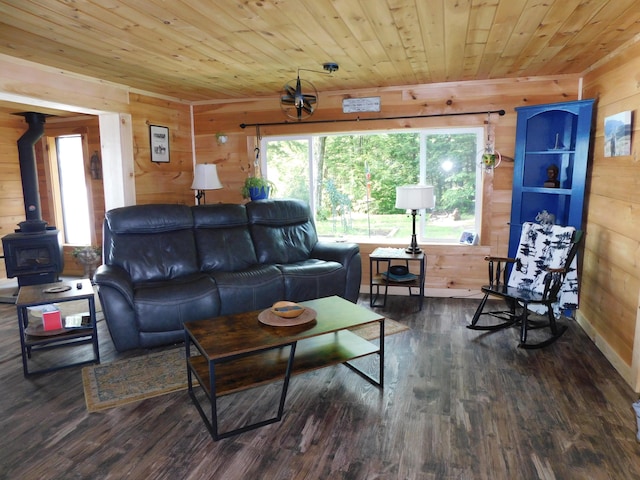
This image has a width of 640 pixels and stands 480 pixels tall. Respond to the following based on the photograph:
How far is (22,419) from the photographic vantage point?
2.42 m

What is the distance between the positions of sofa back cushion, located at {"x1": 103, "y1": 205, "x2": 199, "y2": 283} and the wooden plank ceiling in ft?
4.16

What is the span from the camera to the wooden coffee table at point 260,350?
223 centimetres

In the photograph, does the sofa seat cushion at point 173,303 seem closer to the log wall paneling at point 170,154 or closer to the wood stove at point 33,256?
the log wall paneling at point 170,154

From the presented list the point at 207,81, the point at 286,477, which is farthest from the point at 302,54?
the point at 286,477

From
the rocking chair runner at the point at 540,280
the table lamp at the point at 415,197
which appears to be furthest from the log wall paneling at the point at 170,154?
the rocking chair runner at the point at 540,280

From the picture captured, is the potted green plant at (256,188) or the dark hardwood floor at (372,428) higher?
the potted green plant at (256,188)

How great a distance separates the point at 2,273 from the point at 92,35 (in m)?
4.23

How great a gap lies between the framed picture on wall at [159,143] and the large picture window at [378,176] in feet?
3.67

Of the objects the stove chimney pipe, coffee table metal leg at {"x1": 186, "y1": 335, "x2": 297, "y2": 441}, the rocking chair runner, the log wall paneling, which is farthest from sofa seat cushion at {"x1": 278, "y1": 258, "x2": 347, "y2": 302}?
the stove chimney pipe

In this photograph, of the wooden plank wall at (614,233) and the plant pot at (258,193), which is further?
the plant pot at (258,193)

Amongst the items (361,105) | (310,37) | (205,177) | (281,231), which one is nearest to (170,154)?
(205,177)

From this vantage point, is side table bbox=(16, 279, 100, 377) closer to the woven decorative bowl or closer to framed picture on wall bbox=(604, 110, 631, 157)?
the woven decorative bowl

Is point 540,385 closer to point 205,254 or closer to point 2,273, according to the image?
point 205,254

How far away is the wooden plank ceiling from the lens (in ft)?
7.83
